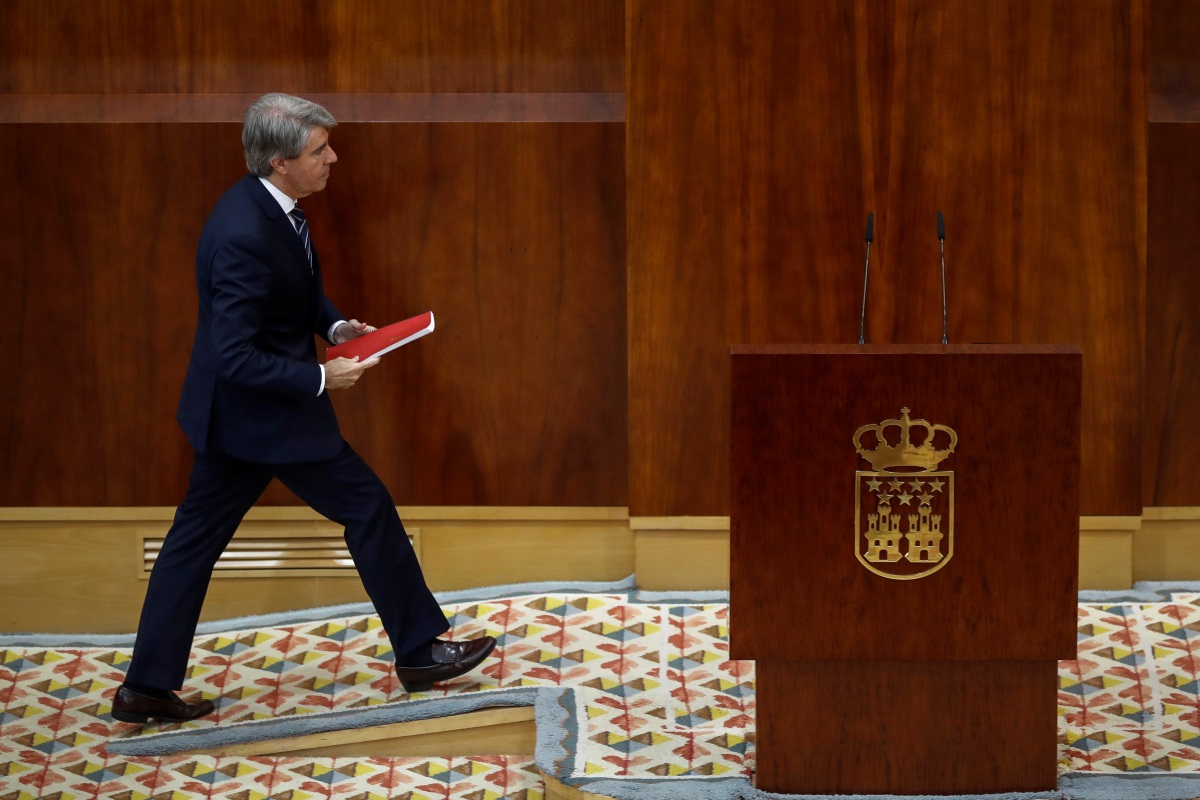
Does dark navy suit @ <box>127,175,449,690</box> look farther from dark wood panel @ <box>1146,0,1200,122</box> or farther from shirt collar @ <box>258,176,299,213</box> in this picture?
dark wood panel @ <box>1146,0,1200,122</box>

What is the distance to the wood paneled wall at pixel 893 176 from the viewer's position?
2359 mm

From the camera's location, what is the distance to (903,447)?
5.73 ft

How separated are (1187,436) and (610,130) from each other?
112 cm

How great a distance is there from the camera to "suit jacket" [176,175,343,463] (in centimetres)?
203

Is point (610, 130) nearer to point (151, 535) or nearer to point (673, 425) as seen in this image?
point (673, 425)

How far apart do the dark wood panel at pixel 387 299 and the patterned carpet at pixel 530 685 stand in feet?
0.87

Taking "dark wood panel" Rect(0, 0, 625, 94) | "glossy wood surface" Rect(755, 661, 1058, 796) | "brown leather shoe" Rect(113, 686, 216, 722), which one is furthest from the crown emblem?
"brown leather shoe" Rect(113, 686, 216, 722)

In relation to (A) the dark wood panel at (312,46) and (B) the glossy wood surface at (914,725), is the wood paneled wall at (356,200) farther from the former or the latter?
(B) the glossy wood surface at (914,725)

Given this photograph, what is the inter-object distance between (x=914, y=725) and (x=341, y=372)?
3.00ft

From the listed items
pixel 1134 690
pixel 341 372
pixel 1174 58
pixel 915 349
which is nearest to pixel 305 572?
pixel 341 372

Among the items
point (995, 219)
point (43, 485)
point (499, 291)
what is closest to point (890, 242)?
point (995, 219)

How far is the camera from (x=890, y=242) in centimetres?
240

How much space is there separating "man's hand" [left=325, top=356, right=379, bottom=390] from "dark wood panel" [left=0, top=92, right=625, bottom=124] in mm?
575

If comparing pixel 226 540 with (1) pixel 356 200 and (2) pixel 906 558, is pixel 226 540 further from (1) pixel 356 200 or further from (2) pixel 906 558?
(2) pixel 906 558
